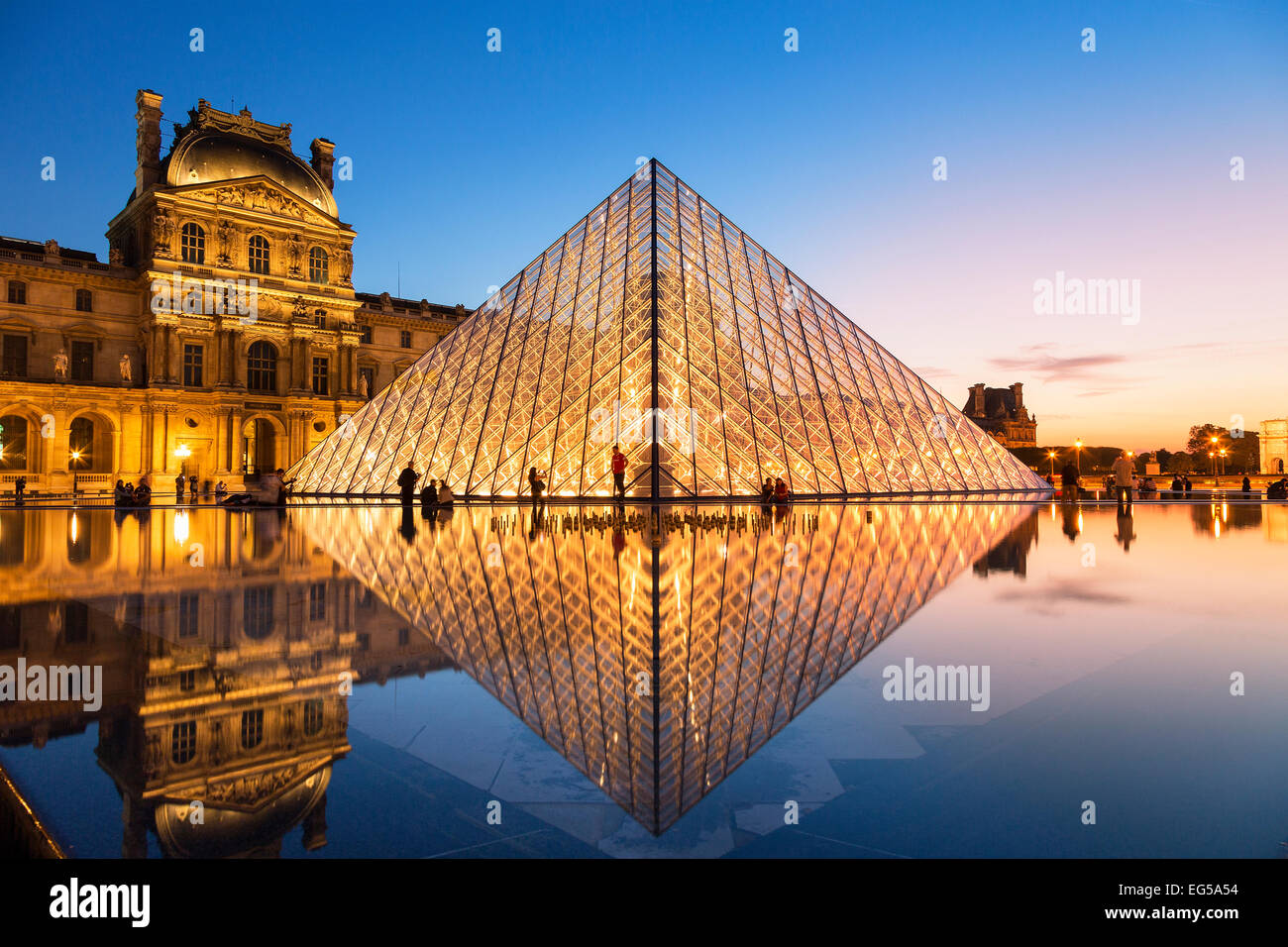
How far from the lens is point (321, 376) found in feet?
160

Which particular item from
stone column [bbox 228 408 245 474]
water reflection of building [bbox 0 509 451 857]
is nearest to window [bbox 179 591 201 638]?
water reflection of building [bbox 0 509 451 857]

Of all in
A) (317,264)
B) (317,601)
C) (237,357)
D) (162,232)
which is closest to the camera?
(317,601)

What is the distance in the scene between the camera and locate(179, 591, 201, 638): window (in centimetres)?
434

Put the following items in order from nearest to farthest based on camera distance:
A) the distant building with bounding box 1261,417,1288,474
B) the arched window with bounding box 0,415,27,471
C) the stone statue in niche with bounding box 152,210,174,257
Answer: the arched window with bounding box 0,415,27,471
the stone statue in niche with bounding box 152,210,174,257
the distant building with bounding box 1261,417,1288,474

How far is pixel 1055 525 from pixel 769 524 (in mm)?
5802

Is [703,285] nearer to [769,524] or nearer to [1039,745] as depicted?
[769,524]

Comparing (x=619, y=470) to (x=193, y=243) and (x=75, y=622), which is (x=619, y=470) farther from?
(x=193, y=243)

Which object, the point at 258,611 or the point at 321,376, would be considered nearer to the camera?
the point at 258,611

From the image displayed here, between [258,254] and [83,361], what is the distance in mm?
11589

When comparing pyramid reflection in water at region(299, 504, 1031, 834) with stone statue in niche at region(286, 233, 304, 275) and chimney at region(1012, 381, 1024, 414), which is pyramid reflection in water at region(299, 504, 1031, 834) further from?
chimney at region(1012, 381, 1024, 414)

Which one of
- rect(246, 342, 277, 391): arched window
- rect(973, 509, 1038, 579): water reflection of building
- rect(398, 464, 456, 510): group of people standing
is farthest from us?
rect(246, 342, 277, 391): arched window

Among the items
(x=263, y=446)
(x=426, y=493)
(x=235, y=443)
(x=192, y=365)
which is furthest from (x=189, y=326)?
(x=426, y=493)

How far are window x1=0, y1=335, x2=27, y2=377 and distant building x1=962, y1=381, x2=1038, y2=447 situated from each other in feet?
403
